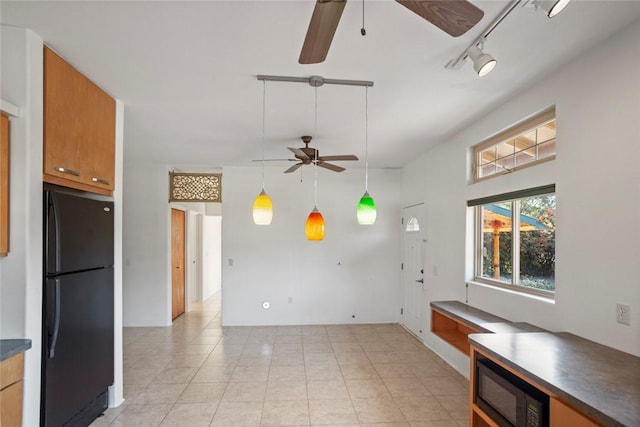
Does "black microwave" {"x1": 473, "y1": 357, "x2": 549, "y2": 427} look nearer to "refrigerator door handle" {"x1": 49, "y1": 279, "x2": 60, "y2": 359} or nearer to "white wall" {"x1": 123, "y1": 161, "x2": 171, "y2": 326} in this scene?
"refrigerator door handle" {"x1": 49, "y1": 279, "x2": 60, "y2": 359}

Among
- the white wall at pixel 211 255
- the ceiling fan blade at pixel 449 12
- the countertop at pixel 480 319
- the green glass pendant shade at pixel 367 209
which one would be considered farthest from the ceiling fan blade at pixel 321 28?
the white wall at pixel 211 255

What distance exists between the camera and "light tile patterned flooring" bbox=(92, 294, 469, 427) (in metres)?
2.78

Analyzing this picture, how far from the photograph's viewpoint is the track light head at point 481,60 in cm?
188

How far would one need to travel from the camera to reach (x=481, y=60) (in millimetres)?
1899

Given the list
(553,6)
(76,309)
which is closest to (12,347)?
(76,309)

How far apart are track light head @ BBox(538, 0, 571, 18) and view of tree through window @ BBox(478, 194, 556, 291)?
58.0 inches

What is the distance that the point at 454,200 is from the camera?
388 cm

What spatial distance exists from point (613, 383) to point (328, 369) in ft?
9.19

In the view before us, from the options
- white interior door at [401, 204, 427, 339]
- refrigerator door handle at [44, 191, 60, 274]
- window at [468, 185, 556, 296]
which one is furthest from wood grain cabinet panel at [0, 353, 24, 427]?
white interior door at [401, 204, 427, 339]

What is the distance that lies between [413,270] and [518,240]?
2.35 m

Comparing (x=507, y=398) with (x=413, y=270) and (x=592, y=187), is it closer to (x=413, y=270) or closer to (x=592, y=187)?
(x=592, y=187)

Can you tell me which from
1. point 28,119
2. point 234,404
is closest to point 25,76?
point 28,119

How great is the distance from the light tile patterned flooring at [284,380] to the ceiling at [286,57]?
107 inches

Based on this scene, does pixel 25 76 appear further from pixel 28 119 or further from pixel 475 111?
pixel 475 111
